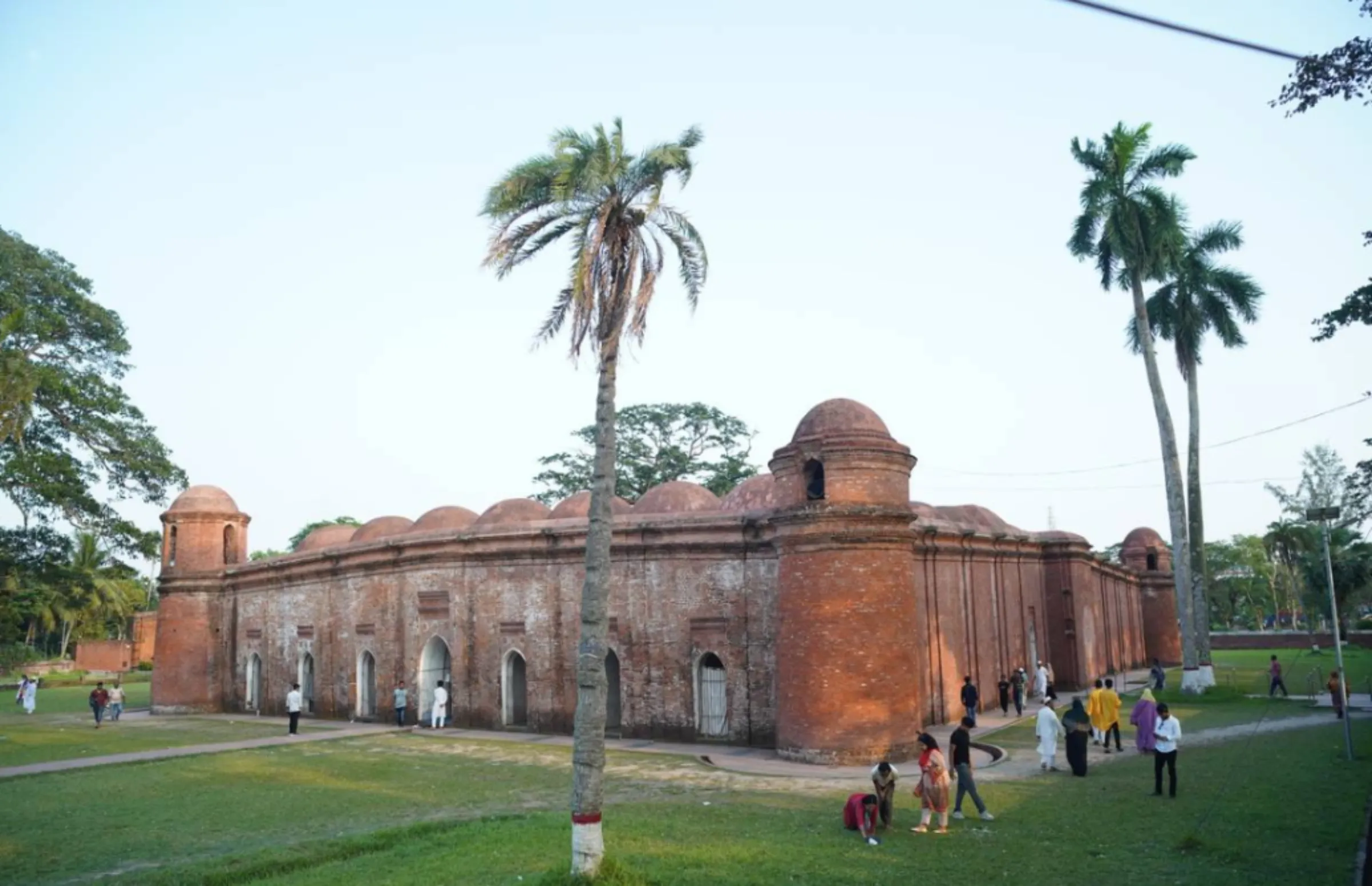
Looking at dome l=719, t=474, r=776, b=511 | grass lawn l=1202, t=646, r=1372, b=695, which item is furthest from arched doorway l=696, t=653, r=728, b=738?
grass lawn l=1202, t=646, r=1372, b=695

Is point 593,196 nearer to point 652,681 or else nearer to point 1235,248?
point 652,681

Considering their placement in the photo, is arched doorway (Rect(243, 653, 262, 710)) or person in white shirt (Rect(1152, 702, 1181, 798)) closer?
person in white shirt (Rect(1152, 702, 1181, 798))

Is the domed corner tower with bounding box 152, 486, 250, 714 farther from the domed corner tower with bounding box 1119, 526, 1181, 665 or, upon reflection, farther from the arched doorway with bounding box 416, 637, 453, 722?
the domed corner tower with bounding box 1119, 526, 1181, 665

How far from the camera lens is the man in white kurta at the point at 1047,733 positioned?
52.2ft

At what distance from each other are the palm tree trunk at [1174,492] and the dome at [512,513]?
61.5ft

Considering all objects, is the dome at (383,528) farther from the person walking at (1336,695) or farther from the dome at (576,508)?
the person walking at (1336,695)

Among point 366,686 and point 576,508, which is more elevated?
point 576,508

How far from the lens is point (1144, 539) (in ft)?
156

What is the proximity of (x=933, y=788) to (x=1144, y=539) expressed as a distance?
40.6 m

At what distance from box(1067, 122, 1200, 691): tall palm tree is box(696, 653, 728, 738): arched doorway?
15.5 m

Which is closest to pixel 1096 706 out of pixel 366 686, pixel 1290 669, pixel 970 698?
pixel 970 698

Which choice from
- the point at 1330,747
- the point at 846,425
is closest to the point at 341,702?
the point at 846,425

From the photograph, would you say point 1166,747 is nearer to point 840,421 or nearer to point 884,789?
point 884,789

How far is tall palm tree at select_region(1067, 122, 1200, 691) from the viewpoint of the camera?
29156 millimetres
